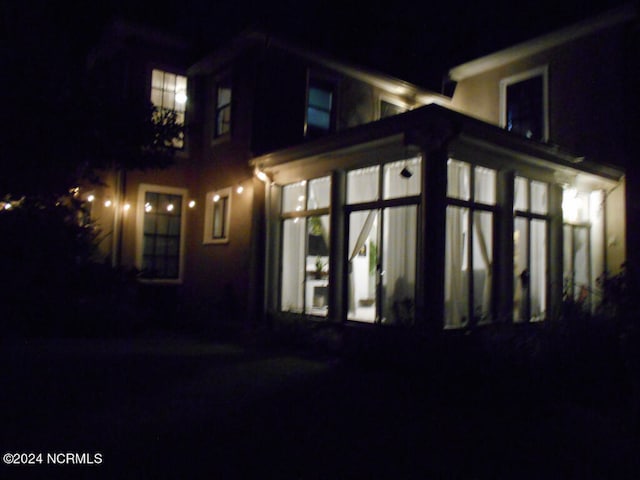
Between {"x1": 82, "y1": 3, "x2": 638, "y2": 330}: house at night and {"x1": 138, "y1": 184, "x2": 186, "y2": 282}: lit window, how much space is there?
0.03m

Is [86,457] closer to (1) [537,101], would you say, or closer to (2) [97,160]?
(2) [97,160]

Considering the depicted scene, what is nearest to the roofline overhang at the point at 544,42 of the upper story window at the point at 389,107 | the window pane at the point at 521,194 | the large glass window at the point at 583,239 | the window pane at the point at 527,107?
the window pane at the point at 527,107

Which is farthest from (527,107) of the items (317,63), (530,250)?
(317,63)

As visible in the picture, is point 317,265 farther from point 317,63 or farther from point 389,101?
point 389,101

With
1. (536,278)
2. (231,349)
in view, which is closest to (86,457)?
(231,349)

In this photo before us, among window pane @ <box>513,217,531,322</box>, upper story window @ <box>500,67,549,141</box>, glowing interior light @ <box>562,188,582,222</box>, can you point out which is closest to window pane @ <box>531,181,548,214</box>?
glowing interior light @ <box>562,188,582,222</box>

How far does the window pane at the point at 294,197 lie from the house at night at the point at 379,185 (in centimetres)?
4

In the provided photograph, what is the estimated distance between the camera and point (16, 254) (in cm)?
555

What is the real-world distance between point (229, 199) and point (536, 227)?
20.8ft

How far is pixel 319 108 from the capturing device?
12.3 metres

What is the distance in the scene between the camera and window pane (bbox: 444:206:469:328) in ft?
27.4

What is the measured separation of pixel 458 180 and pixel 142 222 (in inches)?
295

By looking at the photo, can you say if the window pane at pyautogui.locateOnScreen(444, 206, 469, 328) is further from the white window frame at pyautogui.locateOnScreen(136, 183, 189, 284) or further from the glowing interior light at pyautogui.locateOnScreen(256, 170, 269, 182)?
the white window frame at pyautogui.locateOnScreen(136, 183, 189, 284)

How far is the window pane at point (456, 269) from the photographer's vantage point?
8.36 metres
